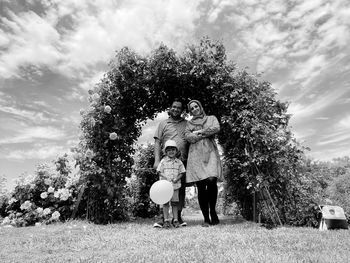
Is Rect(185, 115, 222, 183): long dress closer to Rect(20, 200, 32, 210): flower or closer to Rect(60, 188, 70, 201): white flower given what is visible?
Rect(60, 188, 70, 201): white flower

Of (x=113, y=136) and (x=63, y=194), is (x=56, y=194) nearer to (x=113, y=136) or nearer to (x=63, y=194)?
(x=63, y=194)

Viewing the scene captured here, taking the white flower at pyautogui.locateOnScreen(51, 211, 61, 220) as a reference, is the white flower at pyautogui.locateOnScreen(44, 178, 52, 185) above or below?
above

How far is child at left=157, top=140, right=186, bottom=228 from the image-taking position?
489 cm

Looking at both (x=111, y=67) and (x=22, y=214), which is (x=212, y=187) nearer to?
(x=111, y=67)

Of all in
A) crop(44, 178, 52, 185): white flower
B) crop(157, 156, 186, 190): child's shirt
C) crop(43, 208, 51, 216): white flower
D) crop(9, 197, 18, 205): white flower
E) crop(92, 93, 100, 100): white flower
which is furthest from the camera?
crop(9, 197, 18, 205): white flower

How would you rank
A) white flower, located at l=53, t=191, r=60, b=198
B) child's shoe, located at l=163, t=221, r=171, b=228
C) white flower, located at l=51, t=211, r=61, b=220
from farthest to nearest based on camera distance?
white flower, located at l=53, t=191, r=60, b=198
white flower, located at l=51, t=211, r=61, b=220
child's shoe, located at l=163, t=221, r=171, b=228

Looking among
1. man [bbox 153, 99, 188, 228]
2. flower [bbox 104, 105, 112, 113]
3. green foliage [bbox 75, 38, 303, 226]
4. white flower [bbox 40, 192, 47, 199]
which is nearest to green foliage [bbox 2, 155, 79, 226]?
white flower [bbox 40, 192, 47, 199]

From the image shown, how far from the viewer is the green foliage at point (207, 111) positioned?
17.4 ft

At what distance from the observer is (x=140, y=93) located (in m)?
6.53

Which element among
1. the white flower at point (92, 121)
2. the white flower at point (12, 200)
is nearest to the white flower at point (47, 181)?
A: the white flower at point (12, 200)

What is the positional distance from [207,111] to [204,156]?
1.77 meters

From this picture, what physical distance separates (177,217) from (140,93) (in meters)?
2.87

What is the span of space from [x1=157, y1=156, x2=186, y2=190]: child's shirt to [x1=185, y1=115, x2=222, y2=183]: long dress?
157 millimetres

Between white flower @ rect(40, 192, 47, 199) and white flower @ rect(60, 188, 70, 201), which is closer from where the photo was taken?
white flower @ rect(60, 188, 70, 201)
